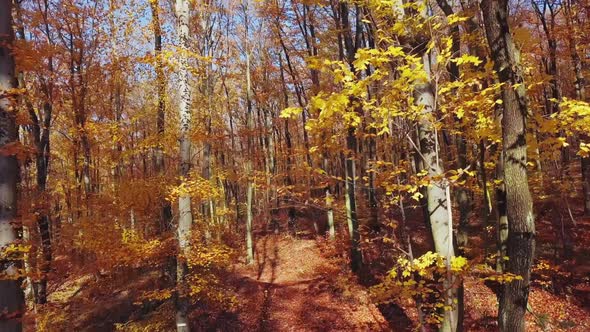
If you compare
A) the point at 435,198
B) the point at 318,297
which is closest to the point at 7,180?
the point at 435,198

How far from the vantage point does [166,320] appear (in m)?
Result: 11.3

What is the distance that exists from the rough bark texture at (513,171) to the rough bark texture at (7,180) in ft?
22.2

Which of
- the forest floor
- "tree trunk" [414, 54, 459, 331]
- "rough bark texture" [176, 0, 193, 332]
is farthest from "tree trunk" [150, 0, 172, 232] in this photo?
"tree trunk" [414, 54, 459, 331]

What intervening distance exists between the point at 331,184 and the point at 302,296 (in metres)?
4.29

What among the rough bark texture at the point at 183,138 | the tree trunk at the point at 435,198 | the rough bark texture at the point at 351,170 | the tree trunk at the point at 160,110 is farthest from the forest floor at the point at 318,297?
the tree trunk at the point at 435,198

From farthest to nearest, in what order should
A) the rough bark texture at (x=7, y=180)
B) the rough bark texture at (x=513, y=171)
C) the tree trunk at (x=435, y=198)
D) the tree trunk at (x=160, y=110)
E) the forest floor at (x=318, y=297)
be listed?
the tree trunk at (x=160, y=110)
the forest floor at (x=318, y=297)
the tree trunk at (x=435, y=198)
the rough bark texture at (x=7, y=180)
the rough bark texture at (x=513, y=171)

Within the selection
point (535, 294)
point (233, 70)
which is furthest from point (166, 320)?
point (233, 70)

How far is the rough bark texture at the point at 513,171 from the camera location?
4758 mm

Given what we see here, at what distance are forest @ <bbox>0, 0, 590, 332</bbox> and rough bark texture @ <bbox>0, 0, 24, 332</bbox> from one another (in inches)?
0.9

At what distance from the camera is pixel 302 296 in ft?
43.2

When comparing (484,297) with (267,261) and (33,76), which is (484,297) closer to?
(267,261)

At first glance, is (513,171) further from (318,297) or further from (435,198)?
(318,297)

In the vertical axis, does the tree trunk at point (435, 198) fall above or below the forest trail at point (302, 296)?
above

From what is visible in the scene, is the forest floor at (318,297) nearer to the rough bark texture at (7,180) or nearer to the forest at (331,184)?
the forest at (331,184)
